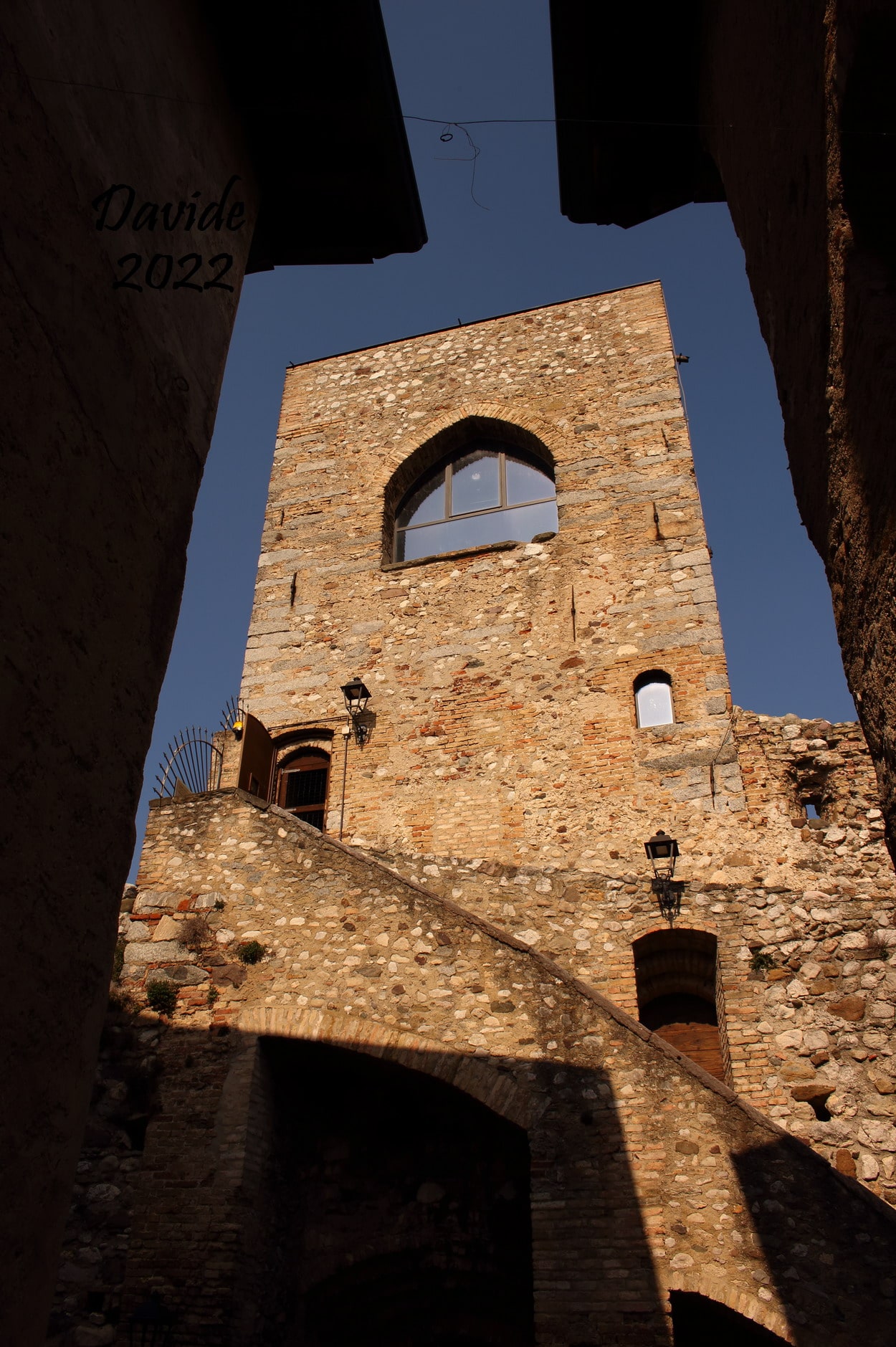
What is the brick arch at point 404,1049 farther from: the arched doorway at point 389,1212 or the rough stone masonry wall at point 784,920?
the rough stone masonry wall at point 784,920

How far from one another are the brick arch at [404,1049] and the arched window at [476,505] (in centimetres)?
723

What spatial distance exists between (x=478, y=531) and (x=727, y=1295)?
9.44m

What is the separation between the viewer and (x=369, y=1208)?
774cm

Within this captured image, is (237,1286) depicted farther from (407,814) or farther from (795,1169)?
(407,814)

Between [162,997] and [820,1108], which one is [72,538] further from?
[820,1108]

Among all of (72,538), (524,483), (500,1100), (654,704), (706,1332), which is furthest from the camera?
(524,483)

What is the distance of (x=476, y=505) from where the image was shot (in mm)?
13852

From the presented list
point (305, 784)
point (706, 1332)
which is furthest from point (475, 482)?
point (706, 1332)

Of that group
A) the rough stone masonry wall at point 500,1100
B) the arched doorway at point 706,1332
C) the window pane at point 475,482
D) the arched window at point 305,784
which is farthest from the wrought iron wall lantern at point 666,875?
the window pane at point 475,482

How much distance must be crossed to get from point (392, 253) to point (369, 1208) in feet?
21.7

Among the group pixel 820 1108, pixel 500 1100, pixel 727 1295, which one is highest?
pixel 820 1108

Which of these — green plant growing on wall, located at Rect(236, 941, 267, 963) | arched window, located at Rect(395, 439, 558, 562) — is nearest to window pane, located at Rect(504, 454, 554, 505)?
arched window, located at Rect(395, 439, 558, 562)

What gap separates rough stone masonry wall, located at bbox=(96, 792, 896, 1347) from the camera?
5777 millimetres

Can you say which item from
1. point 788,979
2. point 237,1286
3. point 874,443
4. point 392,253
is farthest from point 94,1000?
point 788,979
